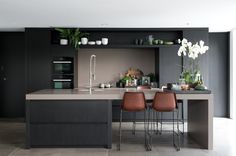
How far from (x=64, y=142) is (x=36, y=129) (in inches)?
20.0

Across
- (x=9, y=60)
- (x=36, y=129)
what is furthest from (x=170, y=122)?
(x=9, y=60)

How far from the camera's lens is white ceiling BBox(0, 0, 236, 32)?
5.44m

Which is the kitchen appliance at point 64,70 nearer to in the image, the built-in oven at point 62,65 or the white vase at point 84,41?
the built-in oven at point 62,65

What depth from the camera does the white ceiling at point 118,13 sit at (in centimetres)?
544

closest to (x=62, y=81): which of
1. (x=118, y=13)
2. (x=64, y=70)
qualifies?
(x=64, y=70)

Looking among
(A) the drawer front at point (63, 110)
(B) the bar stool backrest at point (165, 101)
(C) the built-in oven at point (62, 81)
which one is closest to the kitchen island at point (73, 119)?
(A) the drawer front at point (63, 110)

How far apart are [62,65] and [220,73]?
173 inches

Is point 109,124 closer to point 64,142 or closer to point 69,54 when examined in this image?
point 64,142

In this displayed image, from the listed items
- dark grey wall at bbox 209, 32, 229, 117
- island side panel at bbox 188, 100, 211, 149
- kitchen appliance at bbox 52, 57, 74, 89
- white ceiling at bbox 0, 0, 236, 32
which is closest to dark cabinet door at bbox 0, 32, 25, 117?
white ceiling at bbox 0, 0, 236, 32

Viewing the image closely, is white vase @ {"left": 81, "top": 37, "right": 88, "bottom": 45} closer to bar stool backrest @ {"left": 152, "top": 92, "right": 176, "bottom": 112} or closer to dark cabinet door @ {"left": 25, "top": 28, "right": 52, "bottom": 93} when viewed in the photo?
dark cabinet door @ {"left": 25, "top": 28, "right": 52, "bottom": 93}

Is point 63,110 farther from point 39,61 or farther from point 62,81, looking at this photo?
point 39,61

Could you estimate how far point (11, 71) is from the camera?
8.89 m

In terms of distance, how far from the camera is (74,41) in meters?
8.04

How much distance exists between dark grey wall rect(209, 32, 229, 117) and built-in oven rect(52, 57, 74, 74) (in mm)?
3894
